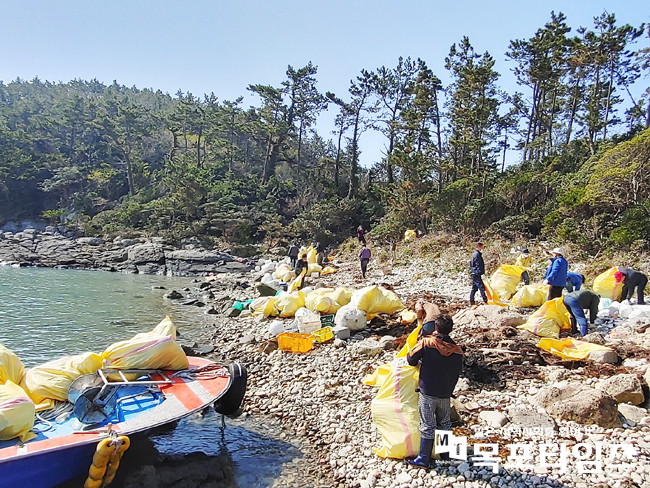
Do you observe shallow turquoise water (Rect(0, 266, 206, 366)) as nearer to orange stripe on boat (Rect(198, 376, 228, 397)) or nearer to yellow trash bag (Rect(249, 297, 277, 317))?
yellow trash bag (Rect(249, 297, 277, 317))

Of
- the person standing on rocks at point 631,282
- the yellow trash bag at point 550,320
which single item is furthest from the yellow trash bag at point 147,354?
the person standing on rocks at point 631,282

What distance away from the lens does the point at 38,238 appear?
3597 cm

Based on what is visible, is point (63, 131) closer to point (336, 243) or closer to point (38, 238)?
point (38, 238)

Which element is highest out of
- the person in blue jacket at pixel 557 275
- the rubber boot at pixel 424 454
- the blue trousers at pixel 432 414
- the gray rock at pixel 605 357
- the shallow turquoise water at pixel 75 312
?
the person in blue jacket at pixel 557 275

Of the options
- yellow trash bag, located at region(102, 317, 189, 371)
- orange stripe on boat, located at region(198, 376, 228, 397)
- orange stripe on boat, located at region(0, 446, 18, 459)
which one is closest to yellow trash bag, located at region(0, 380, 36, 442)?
orange stripe on boat, located at region(0, 446, 18, 459)

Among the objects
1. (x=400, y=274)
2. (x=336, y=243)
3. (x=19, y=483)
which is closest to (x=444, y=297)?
(x=400, y=274)

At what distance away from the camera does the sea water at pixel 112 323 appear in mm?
5469

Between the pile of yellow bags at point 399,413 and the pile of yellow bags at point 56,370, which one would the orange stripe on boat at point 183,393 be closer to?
the pile of yellow bags at point 56,370

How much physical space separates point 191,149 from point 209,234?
29.7 meters

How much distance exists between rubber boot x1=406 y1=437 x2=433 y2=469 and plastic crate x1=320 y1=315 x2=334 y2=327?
16.7 ft

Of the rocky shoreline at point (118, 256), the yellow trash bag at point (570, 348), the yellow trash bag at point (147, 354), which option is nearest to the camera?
the yellow trash bag at point (147, 354)

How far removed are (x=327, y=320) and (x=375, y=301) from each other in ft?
3.98

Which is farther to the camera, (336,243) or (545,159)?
(336,243)

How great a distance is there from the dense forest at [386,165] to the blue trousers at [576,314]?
7542 millimetres
